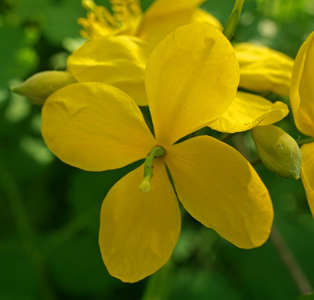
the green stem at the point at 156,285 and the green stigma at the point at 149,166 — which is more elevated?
the green stigma at the point at 149,166

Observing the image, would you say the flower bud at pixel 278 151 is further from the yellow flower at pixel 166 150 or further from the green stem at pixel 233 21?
the green stem at pixel 233 21

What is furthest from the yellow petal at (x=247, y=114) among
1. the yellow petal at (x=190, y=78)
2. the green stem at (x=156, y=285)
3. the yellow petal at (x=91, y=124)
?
the green stem at (x=156, y=285)

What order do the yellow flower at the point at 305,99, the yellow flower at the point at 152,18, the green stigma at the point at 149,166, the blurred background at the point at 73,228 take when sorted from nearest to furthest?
the green stigma at the point at 149,166 → the yellow flower at the point at 305,99 → the yellow flower at the point at 152,18 → the blurred background at the point at 73,228

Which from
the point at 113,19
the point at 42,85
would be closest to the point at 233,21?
the point at 42,85

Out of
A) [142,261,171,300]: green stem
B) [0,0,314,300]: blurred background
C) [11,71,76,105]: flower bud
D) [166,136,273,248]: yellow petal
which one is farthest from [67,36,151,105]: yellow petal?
[0,0,314,300]: blurred background

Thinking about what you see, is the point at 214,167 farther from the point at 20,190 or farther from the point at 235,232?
the point at 20,190

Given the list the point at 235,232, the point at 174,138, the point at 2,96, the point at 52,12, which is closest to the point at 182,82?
the point at 174,138
